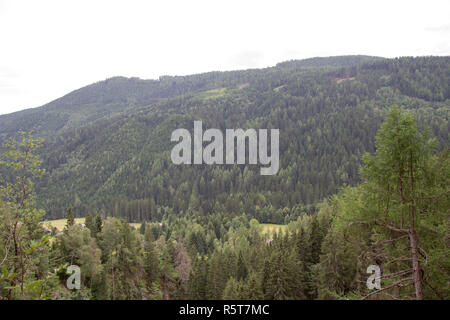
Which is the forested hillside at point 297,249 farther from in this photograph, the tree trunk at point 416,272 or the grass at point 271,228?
the grass at point 271,228

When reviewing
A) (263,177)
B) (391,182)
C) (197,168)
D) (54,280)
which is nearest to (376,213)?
(391,182)

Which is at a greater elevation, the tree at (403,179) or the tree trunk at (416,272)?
the tree at (403,179)

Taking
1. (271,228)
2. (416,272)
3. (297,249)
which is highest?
(416,272)

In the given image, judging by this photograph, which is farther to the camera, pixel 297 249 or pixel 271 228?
pixel 271 228

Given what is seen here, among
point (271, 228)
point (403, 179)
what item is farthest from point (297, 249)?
point (271, 228)

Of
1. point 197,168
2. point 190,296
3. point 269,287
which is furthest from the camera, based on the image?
point 197,168

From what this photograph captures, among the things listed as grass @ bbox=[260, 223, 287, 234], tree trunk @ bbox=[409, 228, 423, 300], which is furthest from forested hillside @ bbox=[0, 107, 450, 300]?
grass @ bbox=[260, 223, 287, 234]

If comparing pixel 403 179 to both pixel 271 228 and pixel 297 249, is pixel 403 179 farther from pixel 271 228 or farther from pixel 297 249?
pixel 271 228

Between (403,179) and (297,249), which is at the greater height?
(403,179)

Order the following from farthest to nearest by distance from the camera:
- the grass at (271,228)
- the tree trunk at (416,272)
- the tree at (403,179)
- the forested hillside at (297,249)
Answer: the grass at (271,228) < the tree at (403,179) < the tree trunk at (416,272) < the forested hillside at (297,249)

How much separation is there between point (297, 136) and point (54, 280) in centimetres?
18856

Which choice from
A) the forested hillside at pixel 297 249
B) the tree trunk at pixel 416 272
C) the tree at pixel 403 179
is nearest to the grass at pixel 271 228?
the forested hillside at pixel 297 249
